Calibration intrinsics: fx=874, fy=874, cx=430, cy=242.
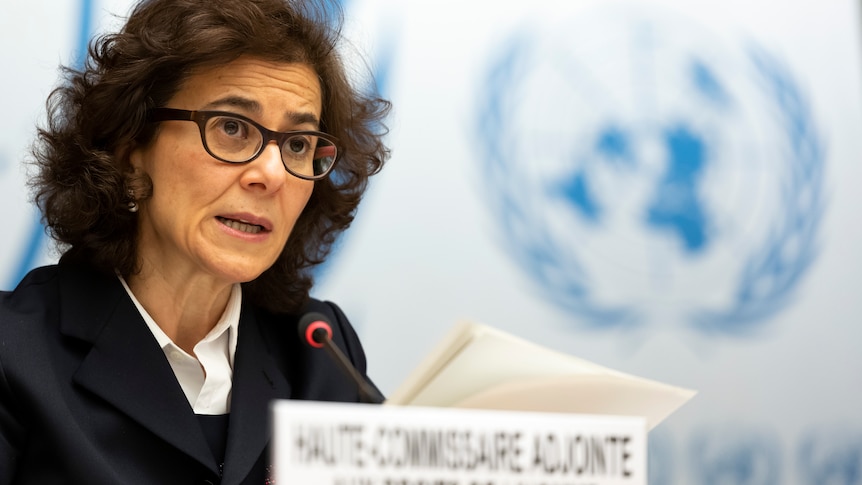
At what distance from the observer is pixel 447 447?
82 cm

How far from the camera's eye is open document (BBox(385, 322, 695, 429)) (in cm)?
98

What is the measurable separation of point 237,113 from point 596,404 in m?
0.75

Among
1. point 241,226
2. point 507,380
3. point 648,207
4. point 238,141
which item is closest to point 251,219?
point 241,226

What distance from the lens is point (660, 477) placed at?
2205mm

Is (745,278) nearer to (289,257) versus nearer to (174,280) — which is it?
(289,257)

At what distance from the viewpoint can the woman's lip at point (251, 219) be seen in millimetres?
1405

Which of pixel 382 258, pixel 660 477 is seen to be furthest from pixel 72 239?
pixel 660 477

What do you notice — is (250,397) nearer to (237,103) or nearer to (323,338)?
(323,338)

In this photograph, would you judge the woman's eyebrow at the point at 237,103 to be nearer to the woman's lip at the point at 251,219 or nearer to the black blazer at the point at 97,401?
the woman's lip at the point at 251,219

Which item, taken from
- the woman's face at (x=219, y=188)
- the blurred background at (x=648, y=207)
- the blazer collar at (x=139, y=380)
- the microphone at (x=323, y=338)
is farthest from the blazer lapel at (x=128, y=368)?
the blurred background at (x=648, y=207)

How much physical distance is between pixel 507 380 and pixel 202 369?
66 centimetres

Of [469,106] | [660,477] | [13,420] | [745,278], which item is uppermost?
[469,106]

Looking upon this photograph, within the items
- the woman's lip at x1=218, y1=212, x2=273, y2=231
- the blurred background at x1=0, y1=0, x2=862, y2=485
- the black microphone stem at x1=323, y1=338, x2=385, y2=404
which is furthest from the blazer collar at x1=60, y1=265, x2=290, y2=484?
the blurred background at x1=0, y1=0, x2=862, y2=485

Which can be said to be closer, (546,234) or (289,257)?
(289,257)
